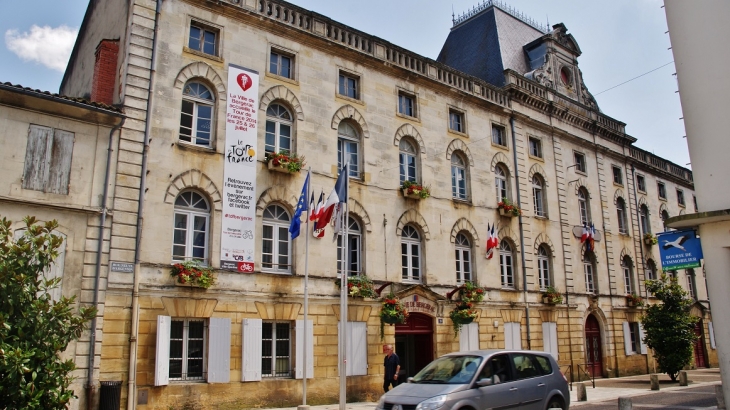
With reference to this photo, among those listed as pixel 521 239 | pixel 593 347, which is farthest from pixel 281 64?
pixel 593 347

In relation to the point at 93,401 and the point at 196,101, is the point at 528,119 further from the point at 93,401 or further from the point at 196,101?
the point at 93,401

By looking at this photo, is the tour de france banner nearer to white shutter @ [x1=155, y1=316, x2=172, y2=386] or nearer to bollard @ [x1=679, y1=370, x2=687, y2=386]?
white shutter @ [x1=155, y1=316, x2=172, y2=386]

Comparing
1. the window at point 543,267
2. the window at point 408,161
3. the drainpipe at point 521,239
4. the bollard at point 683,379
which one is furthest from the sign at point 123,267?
the bollard at point 683,379

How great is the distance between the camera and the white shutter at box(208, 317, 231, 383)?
16.1 metres

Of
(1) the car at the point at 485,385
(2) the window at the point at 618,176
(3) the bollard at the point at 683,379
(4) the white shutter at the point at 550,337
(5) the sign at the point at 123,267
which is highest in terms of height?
(2) the window at the point at 618,176

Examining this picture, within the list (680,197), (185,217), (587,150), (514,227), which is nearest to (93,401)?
(185,217)

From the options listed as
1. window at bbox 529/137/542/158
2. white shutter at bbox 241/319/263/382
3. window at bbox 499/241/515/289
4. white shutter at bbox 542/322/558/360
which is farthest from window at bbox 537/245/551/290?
white shutter at bbox 241/319/263/382

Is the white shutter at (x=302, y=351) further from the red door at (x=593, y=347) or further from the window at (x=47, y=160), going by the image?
the red door at (x=593, y=347)

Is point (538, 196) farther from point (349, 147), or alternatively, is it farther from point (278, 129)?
point (278, 129)

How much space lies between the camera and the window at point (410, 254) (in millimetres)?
21734

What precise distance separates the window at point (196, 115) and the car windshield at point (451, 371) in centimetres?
964

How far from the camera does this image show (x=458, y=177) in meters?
24.6

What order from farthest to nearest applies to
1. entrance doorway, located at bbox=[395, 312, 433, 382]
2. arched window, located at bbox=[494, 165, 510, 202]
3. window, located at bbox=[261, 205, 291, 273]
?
arched window, located at bbox=[494, 165, 510, 202]
entrance doorway, located at bbox=[395, 312, 433, 382]
window, located at bbox=[261, 205, 291, 273]

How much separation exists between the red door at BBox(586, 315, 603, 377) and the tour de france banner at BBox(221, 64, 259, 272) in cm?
1823
